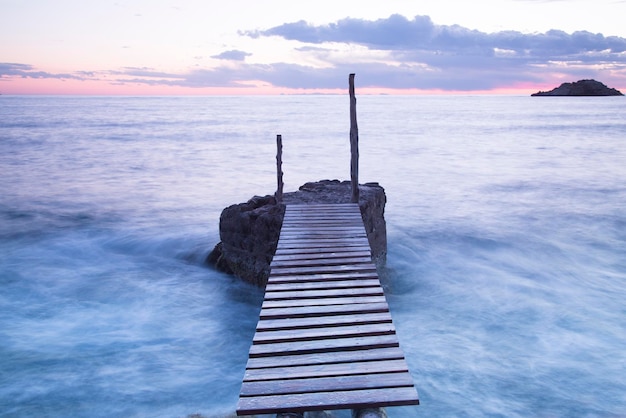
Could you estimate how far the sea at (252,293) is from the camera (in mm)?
7766

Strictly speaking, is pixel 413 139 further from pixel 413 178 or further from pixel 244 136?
pixel 413 178

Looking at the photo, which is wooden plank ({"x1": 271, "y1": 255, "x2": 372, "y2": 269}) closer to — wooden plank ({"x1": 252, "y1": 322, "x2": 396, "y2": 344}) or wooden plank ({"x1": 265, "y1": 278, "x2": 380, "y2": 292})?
wooden plank ({"x1": 265, "y1": 278, "x2": 380, "y2": 292})

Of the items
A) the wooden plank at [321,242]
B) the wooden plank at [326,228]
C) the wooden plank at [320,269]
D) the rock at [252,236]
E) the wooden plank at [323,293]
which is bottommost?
the rock at [252,236]

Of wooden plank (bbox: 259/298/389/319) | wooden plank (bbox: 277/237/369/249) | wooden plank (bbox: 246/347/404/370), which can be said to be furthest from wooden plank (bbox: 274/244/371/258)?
wooden plank (bbox: 246/347/404/370)

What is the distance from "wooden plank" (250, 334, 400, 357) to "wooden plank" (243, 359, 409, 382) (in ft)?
0.88

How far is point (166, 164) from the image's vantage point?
29.5 meters

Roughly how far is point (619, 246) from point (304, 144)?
89.7ft

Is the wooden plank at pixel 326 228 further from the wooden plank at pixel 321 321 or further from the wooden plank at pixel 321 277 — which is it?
the wooden plank at pixel 321 321

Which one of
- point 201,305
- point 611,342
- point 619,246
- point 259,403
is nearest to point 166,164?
point 201,305

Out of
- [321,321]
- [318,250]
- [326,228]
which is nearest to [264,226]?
[326,228]

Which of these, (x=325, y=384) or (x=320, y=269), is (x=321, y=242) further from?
(x=325, y=384)

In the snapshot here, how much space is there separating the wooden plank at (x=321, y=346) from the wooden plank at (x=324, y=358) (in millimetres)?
58

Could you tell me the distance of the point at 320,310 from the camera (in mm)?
5836

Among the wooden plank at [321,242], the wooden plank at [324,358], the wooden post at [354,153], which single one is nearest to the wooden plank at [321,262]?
the wooden plank at [321,242]
